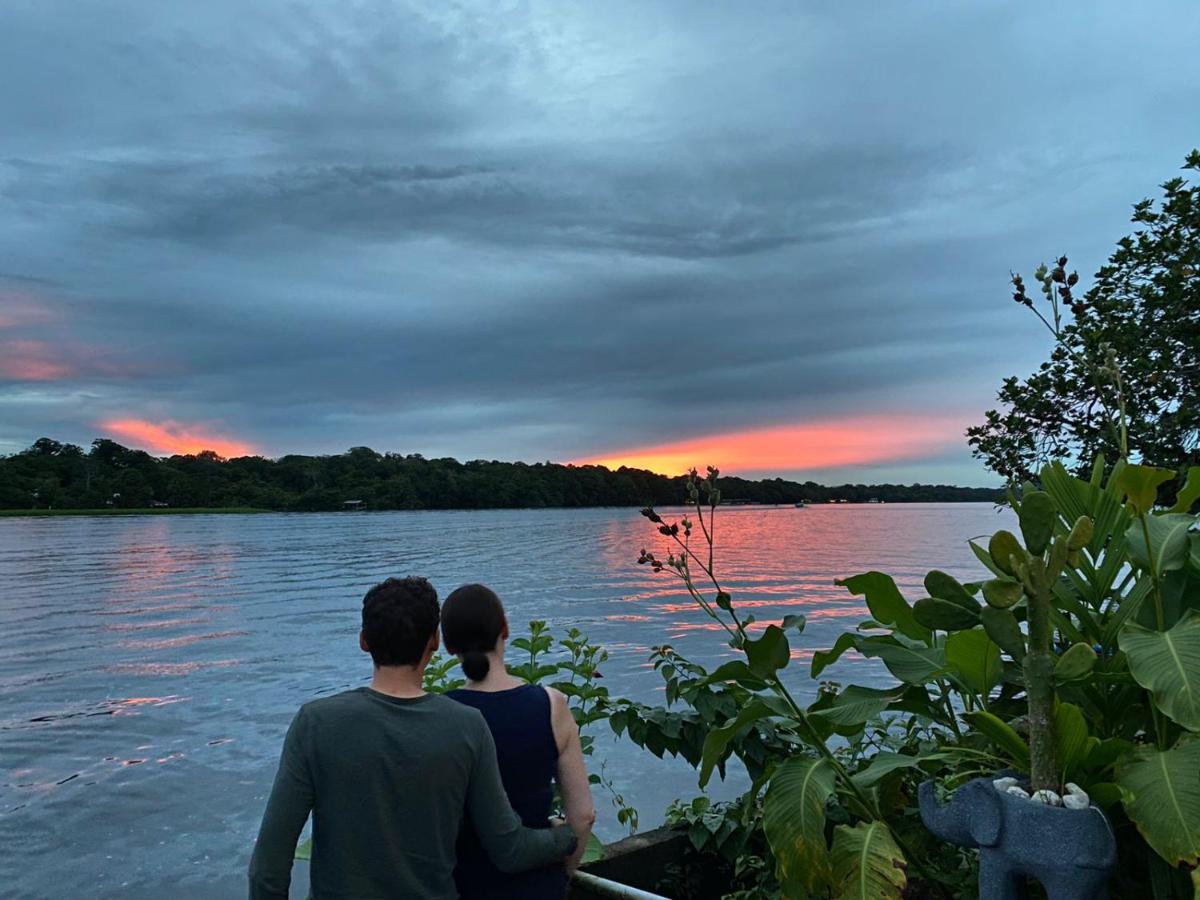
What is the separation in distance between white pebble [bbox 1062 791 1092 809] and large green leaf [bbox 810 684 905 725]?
818 mm

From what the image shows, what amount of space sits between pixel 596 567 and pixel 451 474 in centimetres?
8969

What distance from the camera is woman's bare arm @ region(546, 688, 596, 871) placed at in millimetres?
2541

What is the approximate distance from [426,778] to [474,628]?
46cm

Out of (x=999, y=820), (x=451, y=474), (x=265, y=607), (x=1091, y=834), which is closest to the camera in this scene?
(x=1091, y=834)

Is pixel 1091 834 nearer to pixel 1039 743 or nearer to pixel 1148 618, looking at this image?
pixel 1039 743

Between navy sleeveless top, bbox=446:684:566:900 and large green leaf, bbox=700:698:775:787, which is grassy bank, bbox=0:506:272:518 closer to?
navy sleeveless top, bbox=446:684:566:900

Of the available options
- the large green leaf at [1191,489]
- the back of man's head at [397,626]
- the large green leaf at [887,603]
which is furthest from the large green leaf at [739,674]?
the large green leaf at [1191,489]

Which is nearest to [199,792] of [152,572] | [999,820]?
[999,820]

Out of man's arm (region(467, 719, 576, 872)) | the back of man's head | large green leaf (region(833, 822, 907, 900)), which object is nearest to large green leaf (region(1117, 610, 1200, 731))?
large green leaf (region(833, 822, 907, 900))

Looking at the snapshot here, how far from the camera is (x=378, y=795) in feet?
7.31

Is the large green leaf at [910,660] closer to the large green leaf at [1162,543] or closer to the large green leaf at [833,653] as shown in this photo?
the large green leaf at [833,653]

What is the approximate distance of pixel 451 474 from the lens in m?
128

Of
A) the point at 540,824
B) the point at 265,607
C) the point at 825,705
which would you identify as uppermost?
the point at 825,705

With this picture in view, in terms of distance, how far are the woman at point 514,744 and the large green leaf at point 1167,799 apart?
1.38m
